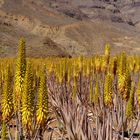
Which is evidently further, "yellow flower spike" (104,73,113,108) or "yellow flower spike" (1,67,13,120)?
"yellow flower spike" (104,73,113,108)

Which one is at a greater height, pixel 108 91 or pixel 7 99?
pixel 7 99

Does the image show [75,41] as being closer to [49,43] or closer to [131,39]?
[131,39]

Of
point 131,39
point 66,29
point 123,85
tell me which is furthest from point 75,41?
point 123,85

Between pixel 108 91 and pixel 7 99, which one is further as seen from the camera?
pixel 108 91

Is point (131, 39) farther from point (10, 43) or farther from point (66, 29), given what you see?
point (10, 43)

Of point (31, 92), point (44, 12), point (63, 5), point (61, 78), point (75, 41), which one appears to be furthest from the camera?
point (63, 5)

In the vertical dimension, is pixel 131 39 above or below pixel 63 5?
below

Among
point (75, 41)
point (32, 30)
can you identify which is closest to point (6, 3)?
point (32, 30)

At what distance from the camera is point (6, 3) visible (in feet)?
418

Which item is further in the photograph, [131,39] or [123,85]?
[131,39]

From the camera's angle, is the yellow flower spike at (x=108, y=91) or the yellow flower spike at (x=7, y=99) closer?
the yellow flower spike at (x=7, y=99)

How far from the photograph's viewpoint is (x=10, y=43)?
79.3 metres

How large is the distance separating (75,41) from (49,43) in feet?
110

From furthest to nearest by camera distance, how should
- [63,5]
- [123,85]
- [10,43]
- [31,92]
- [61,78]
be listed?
[63,5] < [10,43] < [61,78] < [123,85] < [31,92]
